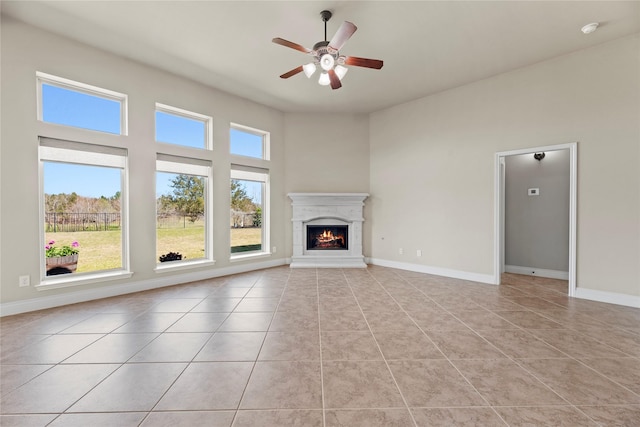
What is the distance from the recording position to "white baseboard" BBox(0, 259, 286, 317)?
9.95 feet

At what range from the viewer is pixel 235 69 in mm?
4137

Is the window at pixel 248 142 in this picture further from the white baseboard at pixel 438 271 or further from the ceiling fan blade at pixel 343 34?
the white baseboard at pixel 438 271

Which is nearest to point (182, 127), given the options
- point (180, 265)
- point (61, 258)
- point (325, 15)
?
point (180, 265)

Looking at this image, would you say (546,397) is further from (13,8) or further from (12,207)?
(13,8)

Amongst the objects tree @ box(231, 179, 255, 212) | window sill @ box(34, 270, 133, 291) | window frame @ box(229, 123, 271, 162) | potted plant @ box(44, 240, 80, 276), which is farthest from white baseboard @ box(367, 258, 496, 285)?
potted plant @ box(44, 240, 80, 276)

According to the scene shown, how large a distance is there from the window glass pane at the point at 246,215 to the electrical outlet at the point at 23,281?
271 centimetres

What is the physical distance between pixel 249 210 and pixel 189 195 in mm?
1225

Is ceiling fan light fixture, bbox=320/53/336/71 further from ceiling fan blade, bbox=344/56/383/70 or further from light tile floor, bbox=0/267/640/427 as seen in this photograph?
light tile floor, bbox=0/267/640/427

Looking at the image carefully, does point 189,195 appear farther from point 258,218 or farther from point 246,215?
point 258,218

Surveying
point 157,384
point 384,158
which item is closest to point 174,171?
point 157,384

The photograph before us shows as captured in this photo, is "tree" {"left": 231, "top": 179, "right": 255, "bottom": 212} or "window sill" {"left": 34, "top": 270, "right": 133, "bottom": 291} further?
"tree" {"left": 231, "top": 179, "right": 255, "bottom": 212}

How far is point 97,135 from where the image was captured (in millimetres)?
3572

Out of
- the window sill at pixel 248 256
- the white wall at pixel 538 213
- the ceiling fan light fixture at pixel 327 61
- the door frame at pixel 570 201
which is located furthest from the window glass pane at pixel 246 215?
the white wall at pixel 538 213

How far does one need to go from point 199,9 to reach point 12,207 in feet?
9.98
